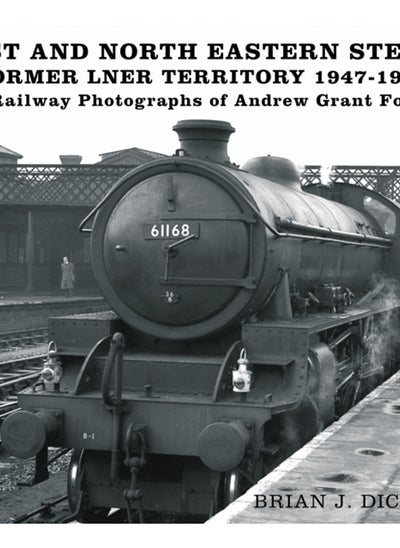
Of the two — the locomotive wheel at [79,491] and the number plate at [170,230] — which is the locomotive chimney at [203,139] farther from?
the locomotive wheel at [79,491]

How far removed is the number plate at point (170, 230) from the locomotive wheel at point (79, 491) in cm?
186

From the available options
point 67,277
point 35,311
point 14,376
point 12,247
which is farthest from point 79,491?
point 12,247

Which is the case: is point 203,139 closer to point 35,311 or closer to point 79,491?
point 79,491

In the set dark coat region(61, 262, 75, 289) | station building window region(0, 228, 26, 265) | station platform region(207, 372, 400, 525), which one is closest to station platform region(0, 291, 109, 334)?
dark coat region(61, 262, 75, 289)

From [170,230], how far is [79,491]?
2223mm

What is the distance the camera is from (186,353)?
23.3ft

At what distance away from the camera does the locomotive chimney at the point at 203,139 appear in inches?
286

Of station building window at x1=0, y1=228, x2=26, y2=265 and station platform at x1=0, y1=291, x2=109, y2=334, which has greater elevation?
station building window at x1=0, y1=228, x2=26, y2=265

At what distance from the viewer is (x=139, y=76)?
767cm

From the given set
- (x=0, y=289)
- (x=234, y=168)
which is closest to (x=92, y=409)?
(x=234, y=168)

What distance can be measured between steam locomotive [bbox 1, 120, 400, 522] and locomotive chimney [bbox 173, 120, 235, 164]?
13 mm

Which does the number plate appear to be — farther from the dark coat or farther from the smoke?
the dark coat

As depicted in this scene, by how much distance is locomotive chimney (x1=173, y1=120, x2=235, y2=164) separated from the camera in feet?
23.8

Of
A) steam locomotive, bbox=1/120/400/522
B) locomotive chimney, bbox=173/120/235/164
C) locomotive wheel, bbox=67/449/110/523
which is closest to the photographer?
steam locomotive, bbox=1/120/400/522
